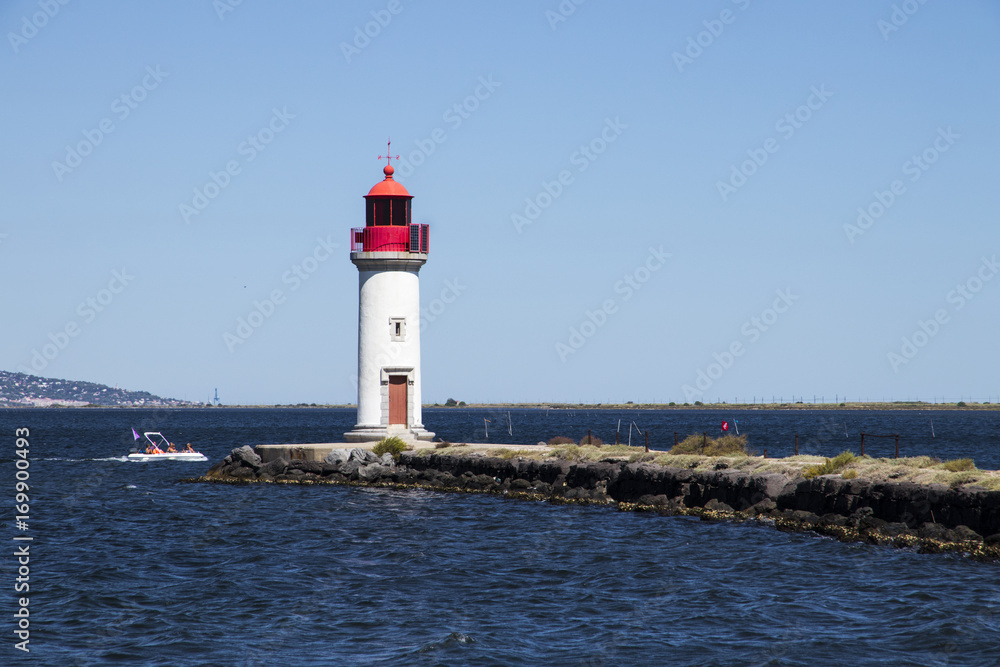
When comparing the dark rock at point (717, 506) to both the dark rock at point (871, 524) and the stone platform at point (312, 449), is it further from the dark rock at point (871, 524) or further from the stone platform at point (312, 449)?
the stone platform at point (312, 449)

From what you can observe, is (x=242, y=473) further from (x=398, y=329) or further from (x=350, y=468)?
(x=398, y=329)

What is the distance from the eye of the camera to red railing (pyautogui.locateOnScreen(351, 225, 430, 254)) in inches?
1491

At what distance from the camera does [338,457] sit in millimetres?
37312

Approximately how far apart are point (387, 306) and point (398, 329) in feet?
2.96

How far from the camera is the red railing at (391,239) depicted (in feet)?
124

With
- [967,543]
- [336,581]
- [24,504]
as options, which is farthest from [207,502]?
[967,543]

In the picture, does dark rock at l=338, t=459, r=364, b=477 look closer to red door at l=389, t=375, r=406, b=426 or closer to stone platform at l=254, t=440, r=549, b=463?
stone platform at l=254, t=440, r=549, b=463

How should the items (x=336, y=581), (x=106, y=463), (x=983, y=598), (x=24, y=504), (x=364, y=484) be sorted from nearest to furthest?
(x=983, y=598)
(x=336, y=581)
(x=24, y=504)
(x=364, y=484)
(x=106, y=463)

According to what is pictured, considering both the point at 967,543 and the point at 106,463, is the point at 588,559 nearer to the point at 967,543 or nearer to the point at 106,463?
the point at 967,543

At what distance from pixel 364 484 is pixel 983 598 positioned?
22.4m

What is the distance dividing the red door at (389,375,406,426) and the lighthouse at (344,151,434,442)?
4 cm

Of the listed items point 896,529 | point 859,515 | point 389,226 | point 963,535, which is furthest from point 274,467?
point 963,535

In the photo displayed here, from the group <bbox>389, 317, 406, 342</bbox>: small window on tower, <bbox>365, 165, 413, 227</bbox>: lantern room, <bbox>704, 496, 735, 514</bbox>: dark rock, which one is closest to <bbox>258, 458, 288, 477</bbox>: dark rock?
<bbox>389, 317, 406, 342</bbox>: small window on tower

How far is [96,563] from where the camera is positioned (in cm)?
2247
